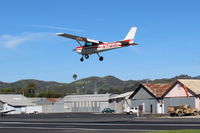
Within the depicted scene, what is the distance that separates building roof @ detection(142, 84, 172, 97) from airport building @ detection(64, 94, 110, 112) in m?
29.9

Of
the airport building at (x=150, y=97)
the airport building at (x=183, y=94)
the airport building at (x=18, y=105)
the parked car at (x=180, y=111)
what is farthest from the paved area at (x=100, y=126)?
the airport building at (x=18, y=105)

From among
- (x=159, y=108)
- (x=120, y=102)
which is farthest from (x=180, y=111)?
(x=120, y=102)

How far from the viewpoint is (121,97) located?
113m

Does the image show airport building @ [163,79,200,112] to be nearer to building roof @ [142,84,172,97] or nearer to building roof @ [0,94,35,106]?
building roof @ [142,84,172,97]

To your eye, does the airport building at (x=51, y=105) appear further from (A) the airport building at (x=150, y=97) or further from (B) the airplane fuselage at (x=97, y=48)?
(B) the airplane fuselage at (x=97, y=48)

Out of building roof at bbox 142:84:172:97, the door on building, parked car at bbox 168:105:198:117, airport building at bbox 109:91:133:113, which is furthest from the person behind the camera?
airport building at bbox 109:91:133:113

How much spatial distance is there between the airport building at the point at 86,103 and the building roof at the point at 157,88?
29.9 m

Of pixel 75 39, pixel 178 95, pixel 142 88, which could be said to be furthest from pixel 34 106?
pixel 75 39

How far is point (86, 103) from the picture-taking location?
5177 inches

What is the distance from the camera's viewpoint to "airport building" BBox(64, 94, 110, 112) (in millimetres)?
125688

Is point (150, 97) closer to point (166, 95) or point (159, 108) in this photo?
point (159, 108)

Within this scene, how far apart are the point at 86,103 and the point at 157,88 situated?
1609 inches

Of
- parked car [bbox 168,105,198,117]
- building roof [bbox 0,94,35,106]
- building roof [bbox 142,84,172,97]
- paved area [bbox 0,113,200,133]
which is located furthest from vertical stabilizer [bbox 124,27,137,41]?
building roof [bbox 0,94,35,106]

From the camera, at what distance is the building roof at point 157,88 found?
91175 millimetres
